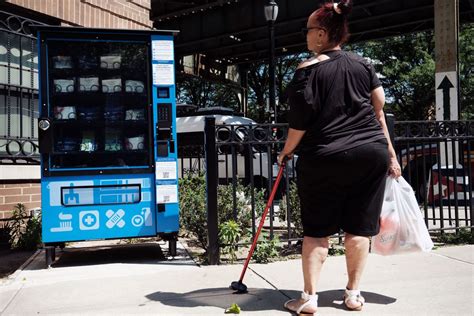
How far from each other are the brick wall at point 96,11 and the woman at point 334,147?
4532 mm

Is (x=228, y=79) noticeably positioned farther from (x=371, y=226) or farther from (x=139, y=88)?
(x=371, y=226)

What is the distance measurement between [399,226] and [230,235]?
1775mm

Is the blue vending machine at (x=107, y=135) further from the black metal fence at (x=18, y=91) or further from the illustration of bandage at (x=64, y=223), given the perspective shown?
the black metal fence at (x=18, y=91)

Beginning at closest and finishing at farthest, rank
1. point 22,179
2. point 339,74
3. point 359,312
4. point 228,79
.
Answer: point 339,74 → point 359,312 → point 22,179 → point 228,79

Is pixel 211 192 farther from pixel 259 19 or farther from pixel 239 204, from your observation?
pixel 259 19

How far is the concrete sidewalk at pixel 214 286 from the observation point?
127 inches

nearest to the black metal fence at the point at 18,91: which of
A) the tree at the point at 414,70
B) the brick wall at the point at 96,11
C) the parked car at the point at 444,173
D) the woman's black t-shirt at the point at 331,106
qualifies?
the brick wall at the point at 96,11

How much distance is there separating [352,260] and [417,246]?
0.60m

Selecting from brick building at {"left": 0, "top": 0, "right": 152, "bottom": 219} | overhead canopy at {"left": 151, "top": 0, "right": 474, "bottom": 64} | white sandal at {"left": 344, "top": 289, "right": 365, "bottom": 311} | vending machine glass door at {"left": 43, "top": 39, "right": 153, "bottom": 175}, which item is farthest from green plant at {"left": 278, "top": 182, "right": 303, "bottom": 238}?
overhead canopy at {"left": 151, "top": 0, "right": 474, "bottom": 64}

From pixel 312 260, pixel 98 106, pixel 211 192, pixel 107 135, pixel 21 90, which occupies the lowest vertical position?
pixel 312 260

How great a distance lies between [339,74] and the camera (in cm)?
288

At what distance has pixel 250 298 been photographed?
11.2 feet

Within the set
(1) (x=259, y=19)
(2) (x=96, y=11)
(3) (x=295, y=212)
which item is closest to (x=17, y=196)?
(2) (x=96, y=11)

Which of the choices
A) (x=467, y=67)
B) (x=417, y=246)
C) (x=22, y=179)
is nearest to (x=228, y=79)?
(x=467, y=67)
